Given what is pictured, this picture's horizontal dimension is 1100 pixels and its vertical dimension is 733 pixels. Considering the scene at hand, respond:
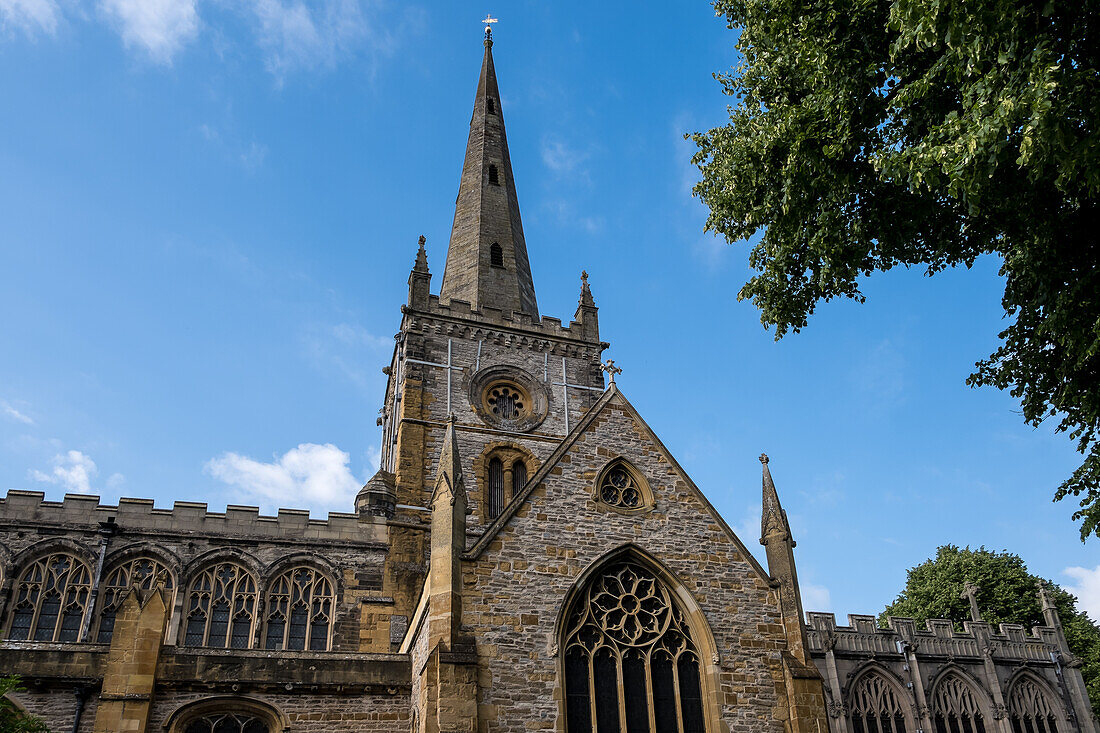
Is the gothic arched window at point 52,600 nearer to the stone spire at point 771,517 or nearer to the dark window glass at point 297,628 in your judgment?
the dark window glass at point 297,628

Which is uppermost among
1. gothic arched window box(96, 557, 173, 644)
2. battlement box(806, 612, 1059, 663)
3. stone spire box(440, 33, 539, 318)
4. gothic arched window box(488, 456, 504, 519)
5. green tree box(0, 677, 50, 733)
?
stone spire box(440, 33, 539, 318)

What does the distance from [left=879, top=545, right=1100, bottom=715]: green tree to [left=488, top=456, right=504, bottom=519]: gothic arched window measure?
1862 centimetres

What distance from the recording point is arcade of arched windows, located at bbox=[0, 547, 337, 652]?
23.9 m

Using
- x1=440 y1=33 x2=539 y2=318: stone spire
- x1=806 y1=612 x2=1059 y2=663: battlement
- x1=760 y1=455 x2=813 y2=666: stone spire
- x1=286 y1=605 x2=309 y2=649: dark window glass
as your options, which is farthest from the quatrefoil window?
x1=440 y1=33 x2=539 y2=318: stone spire

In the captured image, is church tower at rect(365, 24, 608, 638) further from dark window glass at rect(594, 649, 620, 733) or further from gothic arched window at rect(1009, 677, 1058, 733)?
gothic arched window at rect(1009, 677, 1058, 733)

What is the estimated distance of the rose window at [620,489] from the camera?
16.9 m

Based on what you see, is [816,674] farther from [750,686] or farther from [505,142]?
[505,142]

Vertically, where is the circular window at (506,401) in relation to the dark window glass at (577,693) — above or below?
above

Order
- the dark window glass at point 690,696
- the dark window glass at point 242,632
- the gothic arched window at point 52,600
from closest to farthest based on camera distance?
the dark window glass at point 690,696, the gothic arched window at point 52,600, the dark window glass at point 242,632

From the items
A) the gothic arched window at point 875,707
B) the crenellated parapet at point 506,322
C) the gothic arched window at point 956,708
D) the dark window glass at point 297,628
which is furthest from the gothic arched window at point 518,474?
the gothic arched window at point 956,708

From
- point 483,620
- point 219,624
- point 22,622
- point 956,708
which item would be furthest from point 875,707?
point 22,622

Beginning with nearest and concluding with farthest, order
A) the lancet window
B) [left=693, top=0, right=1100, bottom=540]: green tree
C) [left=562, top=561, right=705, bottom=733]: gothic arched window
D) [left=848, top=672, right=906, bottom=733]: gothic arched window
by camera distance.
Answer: [left=693, top=0, right=1100, bottom=540]: green tree → [left=562, top=561, right=705, bottom=733]: gothic arched window → the lancet window → [left=848, top=672, right=906, bottom=733]: gothic arched window

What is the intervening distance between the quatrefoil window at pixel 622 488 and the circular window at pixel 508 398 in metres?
15.6

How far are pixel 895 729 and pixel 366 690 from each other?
16602mm
